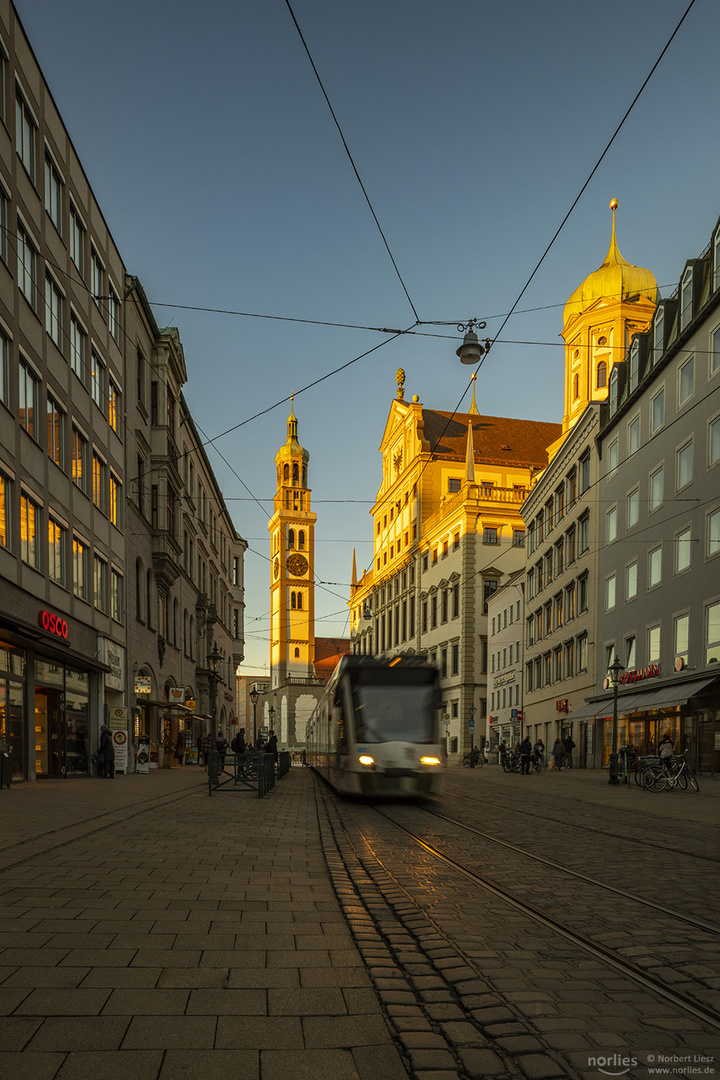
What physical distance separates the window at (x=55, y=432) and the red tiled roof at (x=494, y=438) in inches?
1850

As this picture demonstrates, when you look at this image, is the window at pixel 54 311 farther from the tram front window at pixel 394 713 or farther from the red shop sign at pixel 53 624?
the tram front window at pixel 394 713

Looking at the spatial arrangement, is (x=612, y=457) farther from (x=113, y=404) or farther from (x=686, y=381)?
→ (x=113, y=404)

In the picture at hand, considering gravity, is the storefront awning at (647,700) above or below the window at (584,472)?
below

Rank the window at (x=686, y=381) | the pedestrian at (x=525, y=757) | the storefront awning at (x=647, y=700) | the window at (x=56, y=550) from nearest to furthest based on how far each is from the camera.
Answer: the window at (x=56, y=550) → the storefront awning at (x=647, y=700) → the window at (x=686, y=381) → the pedestrian at (x=525, y=757)

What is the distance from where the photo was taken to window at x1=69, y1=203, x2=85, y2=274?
92.0 feet

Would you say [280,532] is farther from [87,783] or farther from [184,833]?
[184,833]

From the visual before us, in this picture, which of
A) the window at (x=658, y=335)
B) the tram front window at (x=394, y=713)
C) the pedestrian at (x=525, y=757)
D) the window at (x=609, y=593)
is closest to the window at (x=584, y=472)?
the window at (x=609, y=593)

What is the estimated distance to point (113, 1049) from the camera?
13.4 feet

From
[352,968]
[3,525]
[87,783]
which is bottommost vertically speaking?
[87,783]

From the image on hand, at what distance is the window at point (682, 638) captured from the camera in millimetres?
31344

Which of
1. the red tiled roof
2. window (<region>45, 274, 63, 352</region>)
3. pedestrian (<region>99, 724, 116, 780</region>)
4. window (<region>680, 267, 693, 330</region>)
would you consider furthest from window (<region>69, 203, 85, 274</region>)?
the red tiled roof

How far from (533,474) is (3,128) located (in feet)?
170

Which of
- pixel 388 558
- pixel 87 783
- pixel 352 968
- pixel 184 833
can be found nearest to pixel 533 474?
pixel 388 558

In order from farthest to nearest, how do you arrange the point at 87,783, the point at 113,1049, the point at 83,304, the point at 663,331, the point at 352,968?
the point at 663,331 < the point at 83,304 < the point at 87,783 < the point at 352,968 < the point at 113,1049
